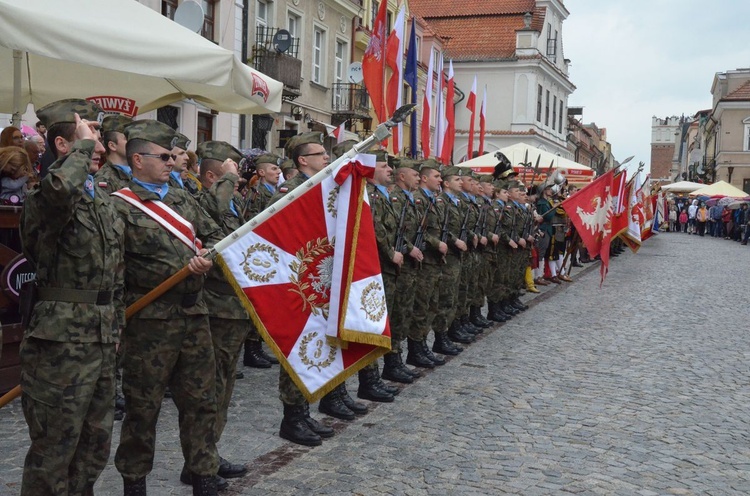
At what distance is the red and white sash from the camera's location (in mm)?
4215

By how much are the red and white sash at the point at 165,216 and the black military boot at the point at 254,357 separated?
12.9ft

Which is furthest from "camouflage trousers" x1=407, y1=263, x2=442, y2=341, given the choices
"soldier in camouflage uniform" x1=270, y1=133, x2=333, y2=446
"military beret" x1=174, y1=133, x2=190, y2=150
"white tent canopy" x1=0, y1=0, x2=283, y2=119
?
"military beret" x1=174, y1=133, x2=190, y2=150

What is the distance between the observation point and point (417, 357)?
27.4ft

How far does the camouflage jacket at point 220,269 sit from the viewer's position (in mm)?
5191

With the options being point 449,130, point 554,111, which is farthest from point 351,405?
point 554,111

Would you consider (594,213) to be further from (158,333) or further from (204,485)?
(158,333)

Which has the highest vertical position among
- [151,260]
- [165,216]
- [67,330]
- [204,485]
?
[165,216]

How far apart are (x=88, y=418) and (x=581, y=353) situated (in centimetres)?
664

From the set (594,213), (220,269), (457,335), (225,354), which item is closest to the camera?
(225,354)

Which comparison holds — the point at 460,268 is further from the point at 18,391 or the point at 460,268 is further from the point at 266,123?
the point at 266,123

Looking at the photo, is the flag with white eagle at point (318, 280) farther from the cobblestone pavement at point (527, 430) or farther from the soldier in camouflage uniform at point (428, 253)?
the soldier in camouflage uniform at point (428, 253)

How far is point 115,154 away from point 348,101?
932 inches

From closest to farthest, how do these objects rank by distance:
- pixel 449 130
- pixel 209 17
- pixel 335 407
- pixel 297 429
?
pixel 297 429 → pixel 335 407 → pixel 449 130 → pixel 209 17

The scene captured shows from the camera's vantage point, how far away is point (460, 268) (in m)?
9.25
